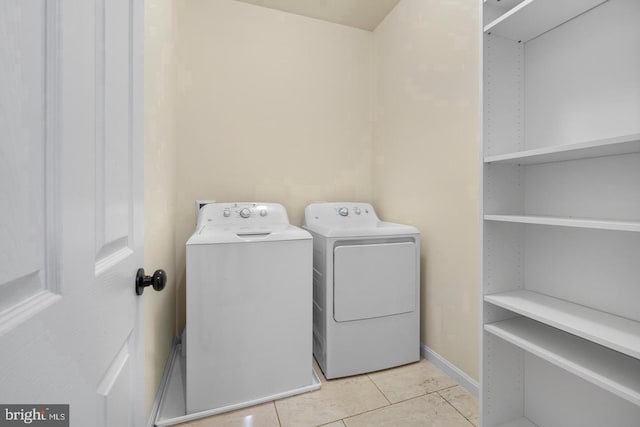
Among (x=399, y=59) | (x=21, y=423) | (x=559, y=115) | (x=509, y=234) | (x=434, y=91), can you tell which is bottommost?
(x=21, y=423)

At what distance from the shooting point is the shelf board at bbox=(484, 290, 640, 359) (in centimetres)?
83

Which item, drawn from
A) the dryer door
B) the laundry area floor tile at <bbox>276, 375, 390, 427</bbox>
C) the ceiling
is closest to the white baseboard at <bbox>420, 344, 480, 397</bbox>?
the dryer door

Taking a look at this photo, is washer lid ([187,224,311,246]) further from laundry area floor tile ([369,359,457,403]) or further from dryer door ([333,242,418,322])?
laundry area floor tile ([369,359,457,403])

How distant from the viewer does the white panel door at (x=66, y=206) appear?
0.90 feet

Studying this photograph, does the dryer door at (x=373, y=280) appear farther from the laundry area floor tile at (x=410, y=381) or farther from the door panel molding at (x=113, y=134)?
the door panel molding at (x=113, y=134)

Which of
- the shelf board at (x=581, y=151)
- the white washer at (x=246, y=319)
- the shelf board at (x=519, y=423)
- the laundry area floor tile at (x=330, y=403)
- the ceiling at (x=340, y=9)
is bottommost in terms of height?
the laundry area floor tile at (x=330, y=403)

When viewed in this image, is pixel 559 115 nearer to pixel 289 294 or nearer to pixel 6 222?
pixel 289 294

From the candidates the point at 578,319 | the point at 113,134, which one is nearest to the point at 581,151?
the point at 578,319

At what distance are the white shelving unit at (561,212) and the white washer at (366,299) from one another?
0.62 meters

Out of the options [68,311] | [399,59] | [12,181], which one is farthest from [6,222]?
[399,59]

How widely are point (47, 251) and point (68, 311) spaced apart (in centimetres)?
10

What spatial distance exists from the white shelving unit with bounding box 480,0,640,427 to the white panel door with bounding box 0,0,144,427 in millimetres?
1275

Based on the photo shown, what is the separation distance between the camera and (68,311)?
0.37 m

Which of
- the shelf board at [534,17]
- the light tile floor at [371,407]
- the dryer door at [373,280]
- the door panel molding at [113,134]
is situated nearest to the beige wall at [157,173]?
the light tile floor at [371,407]
